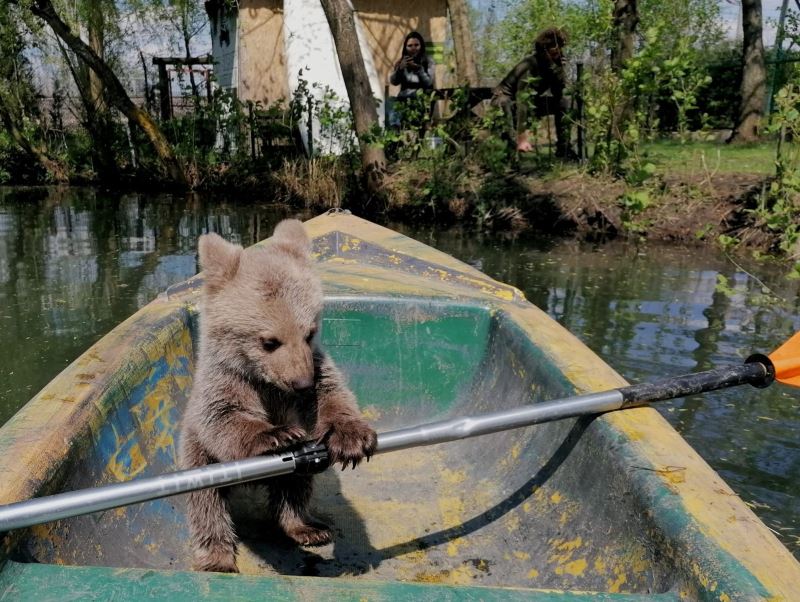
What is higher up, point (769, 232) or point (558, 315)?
point (769, 232)

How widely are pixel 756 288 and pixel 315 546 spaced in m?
7.09

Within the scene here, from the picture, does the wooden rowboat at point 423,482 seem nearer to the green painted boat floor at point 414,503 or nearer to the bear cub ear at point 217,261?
the green painted boat floor at point 414,503

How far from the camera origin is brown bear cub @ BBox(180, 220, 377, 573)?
2260 millimetres

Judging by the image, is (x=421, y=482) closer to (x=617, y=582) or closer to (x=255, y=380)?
(x=255, y=380)

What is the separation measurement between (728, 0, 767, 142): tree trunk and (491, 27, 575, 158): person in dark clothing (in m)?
4.92

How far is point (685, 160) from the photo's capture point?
40.5ft

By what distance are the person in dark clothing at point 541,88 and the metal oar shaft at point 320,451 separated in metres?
9.25

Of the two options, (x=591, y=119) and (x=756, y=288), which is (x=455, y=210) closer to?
(x=591, y=119)

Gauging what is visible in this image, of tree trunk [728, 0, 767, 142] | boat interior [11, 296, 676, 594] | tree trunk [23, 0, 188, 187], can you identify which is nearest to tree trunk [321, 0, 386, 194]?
tree trunk [23, 0, 188, 187]

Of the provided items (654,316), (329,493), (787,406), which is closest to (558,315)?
(654,316)

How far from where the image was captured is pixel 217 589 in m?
1.63

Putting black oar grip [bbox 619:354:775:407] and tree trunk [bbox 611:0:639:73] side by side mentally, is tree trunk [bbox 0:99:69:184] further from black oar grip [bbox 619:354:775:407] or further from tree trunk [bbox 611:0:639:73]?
black oar grip [bbox 619:354:775:407]

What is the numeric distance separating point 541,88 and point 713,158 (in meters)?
3.15

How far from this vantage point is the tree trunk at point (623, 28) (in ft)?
36.8
